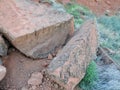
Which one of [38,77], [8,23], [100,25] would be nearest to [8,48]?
[8,23]

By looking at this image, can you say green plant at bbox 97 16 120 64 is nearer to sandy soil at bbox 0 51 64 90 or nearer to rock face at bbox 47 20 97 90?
rock face at bbox 47 20 97 90

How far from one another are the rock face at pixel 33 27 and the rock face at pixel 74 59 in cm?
19

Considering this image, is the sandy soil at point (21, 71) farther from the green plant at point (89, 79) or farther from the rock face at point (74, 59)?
the green plant at point (89, 79)

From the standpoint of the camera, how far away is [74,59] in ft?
9.75

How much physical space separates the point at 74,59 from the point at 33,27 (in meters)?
0.53

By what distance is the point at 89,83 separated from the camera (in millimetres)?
3230

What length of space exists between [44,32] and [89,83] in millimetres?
671

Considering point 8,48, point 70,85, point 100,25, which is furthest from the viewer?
point 100,25

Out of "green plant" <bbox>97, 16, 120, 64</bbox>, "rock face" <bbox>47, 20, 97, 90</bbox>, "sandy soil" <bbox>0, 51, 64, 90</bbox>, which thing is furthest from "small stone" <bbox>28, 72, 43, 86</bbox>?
"green plant" <bbox>97, 16, 120, 64</bbox>

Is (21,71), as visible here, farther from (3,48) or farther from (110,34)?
(110,34)

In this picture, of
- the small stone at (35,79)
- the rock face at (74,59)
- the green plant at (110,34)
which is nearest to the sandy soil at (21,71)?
the small stone at (35,79)

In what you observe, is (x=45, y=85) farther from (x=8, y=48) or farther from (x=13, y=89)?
(x=8, y=48)

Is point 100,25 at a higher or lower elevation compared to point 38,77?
lower

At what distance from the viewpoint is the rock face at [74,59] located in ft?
9.35
